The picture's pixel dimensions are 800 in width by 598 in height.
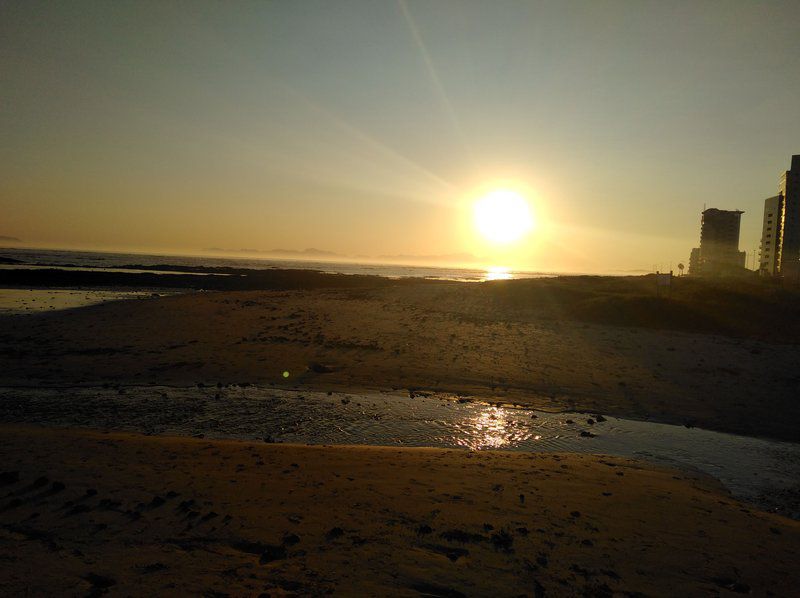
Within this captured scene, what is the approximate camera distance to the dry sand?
15.0m

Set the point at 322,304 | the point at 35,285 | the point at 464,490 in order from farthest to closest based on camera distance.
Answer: the point at 35,285 < the point at 322,304 < the point at 464,490

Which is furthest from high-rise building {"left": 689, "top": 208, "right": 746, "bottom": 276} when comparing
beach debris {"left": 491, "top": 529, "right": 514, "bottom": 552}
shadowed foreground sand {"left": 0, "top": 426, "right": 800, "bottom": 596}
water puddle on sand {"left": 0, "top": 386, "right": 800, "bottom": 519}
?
beach debris {"left": 491, "top": 529, "right": 514, "bottom": 552}

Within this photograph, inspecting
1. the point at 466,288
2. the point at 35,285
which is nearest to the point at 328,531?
the point at 466,288

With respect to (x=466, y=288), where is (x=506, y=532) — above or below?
below

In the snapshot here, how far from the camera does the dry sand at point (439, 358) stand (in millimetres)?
15023

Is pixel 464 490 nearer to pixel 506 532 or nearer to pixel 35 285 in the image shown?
pixel 506 532

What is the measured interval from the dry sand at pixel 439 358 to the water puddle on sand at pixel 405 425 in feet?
4.10

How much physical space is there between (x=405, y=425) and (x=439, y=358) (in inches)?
276

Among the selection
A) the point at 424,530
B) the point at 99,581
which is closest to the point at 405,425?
the point at 424,530

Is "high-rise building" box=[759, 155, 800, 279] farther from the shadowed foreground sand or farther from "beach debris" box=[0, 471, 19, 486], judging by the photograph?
"beach debris" box=[0, 471, 19, 486]

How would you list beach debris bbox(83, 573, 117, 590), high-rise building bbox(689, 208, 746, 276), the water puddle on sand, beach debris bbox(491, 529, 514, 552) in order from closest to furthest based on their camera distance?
1. beach debris bbox(83, 573, 117, 590)
2. beach debris bbox(491, 529, 514, 552)
3. the water puddle on sand
4. high-rise building bbox(689, 208, 746, 276)

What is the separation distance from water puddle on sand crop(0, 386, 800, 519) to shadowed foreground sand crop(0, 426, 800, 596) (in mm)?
1464

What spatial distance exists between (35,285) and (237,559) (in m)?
59.3

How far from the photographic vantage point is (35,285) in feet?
170
